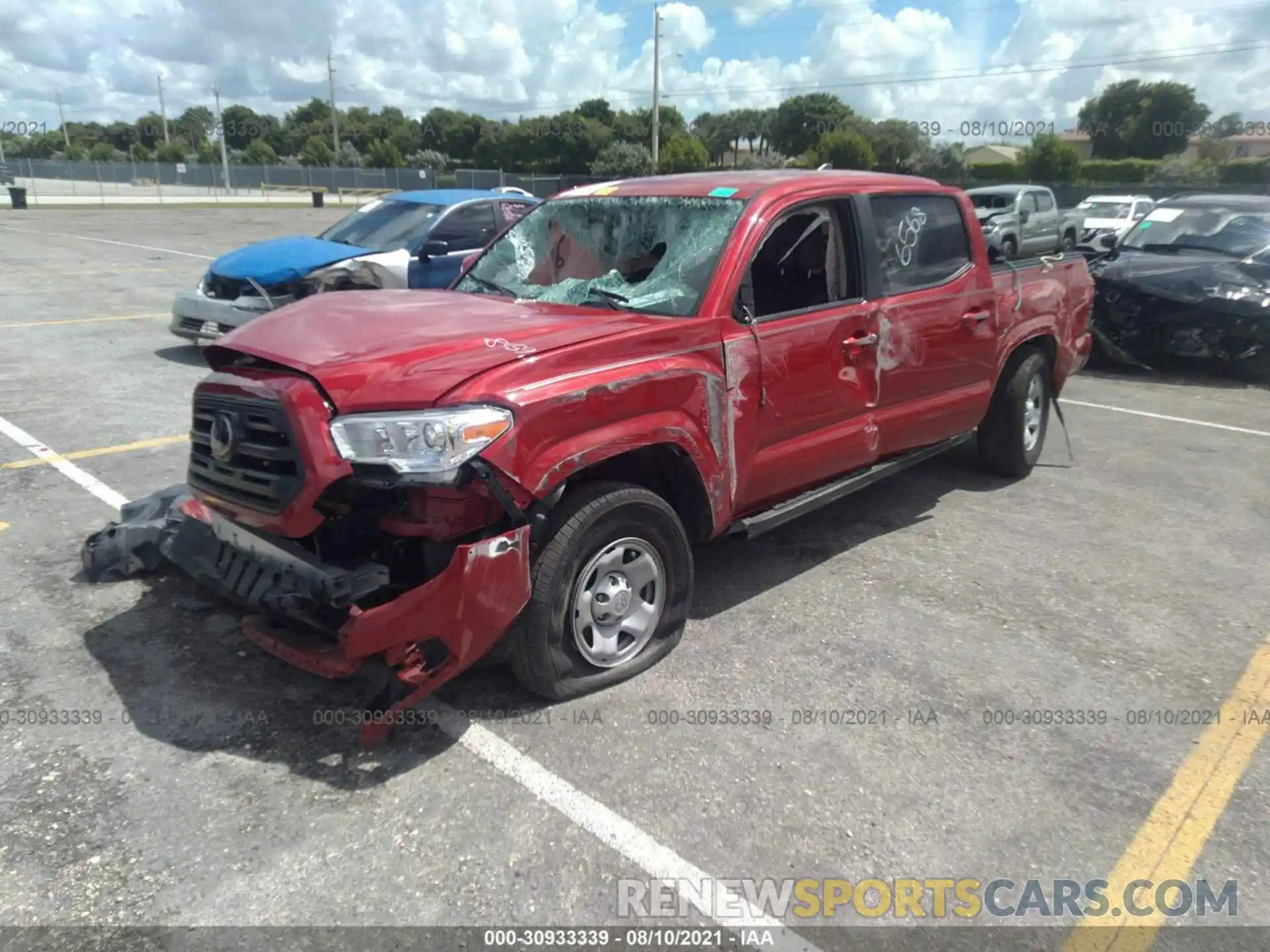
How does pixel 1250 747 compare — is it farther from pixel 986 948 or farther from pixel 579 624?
pixel 579 624

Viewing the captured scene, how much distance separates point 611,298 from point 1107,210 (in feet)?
81.0

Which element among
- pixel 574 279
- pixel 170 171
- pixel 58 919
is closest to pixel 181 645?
pixel 58 919

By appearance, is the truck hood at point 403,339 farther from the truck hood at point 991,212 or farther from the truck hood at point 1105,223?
the truck hood at point 1105,223

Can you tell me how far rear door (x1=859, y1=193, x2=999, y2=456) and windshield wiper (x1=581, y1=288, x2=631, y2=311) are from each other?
4.43ft

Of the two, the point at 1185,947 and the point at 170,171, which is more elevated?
the point at 170,171

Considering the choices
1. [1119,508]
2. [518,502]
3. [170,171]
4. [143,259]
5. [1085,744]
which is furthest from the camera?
[170,171]

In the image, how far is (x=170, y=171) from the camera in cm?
6756

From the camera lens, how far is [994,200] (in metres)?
20.2

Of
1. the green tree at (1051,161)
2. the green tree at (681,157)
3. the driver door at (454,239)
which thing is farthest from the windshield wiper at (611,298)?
the green tree at (1051,161)

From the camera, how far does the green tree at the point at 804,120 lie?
7475 cm

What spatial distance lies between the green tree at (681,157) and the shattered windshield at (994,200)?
3010 cm

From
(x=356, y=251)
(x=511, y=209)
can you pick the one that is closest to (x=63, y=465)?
(x=356, y=251)

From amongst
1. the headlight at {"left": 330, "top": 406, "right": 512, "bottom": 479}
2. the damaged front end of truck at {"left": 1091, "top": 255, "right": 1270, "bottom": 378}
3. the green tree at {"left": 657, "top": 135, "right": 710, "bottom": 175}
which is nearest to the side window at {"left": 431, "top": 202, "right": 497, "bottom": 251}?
the damaged front end of truck at {"left": 1091, "top": 255, "right": 1270, "bottom": 378}

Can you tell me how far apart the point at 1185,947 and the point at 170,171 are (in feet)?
254
